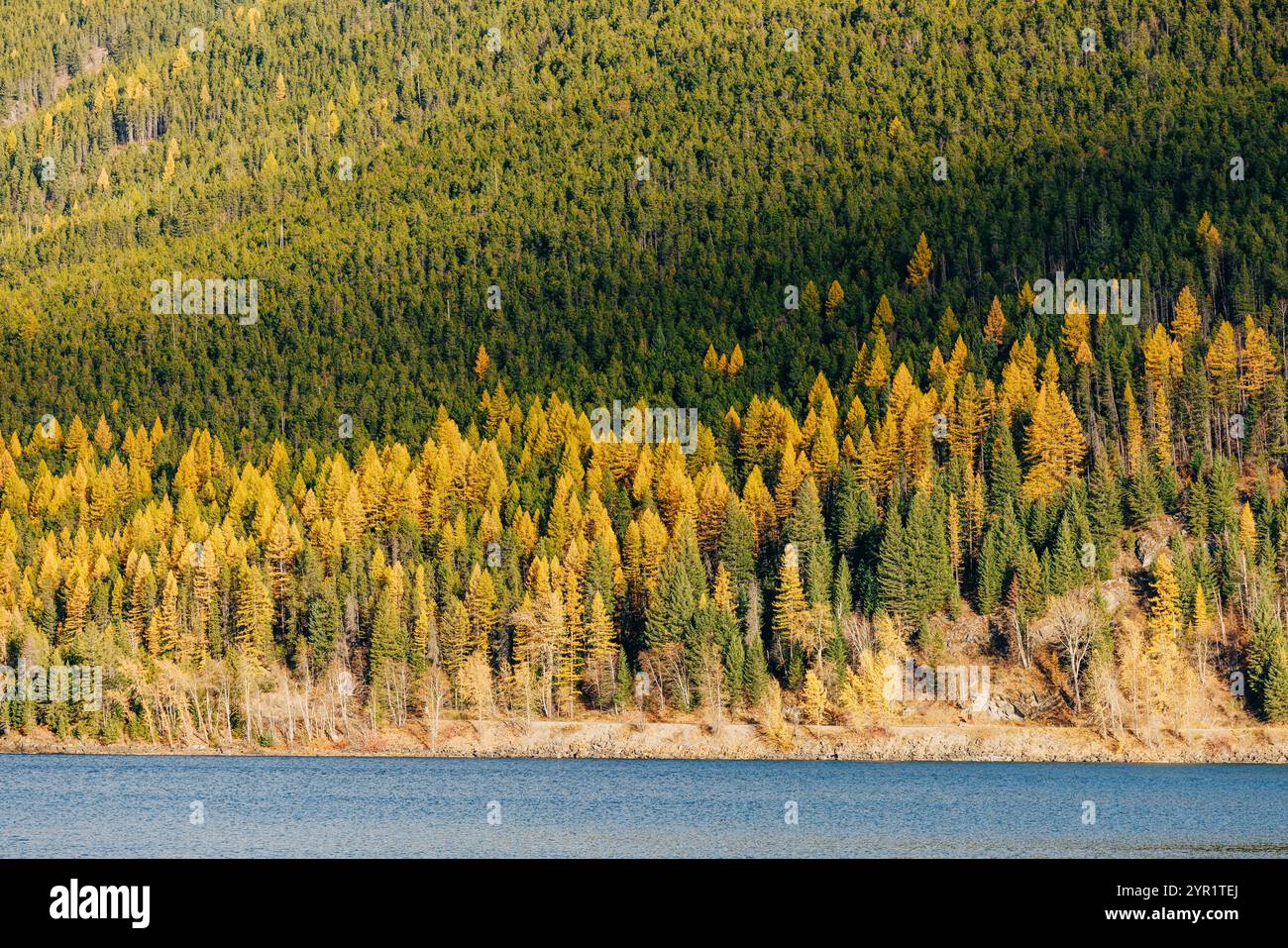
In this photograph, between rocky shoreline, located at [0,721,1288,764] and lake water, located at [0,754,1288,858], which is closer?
lake water, located at [0,754,1288,858]

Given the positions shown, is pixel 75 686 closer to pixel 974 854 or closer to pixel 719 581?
pixel 719 581

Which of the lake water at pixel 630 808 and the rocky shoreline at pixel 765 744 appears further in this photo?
the rocky shoreline at pixel 765 744

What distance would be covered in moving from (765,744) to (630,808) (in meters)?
35.8

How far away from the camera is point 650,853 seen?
75.1m

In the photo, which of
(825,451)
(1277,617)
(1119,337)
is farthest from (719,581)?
A: (1119,337)

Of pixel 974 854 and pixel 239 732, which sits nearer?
pixel 974 854

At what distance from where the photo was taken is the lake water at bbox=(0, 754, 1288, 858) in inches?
3046

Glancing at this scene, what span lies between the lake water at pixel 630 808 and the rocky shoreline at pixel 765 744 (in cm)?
296

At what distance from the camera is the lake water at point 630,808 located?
77.4 metres

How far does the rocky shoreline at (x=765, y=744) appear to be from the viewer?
398ft

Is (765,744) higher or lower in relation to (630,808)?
higher

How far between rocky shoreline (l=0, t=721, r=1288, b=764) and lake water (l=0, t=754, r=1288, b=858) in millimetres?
2964

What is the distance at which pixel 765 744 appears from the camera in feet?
412
